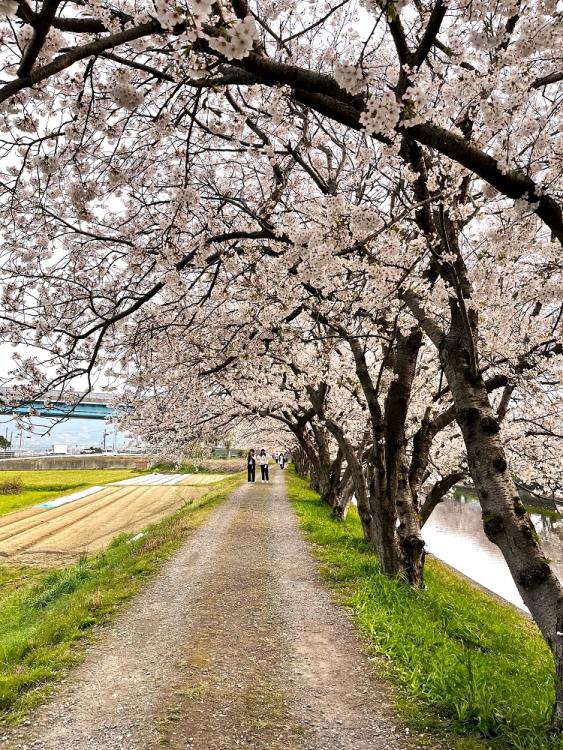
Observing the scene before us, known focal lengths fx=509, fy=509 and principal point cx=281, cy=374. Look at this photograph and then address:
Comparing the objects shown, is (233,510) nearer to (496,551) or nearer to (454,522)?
(496,551)

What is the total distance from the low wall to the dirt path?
167ft

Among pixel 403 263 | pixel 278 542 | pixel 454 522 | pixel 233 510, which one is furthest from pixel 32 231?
pixel 454 522

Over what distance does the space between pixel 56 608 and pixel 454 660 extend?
22.5ft

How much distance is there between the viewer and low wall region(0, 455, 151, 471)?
6019 cm

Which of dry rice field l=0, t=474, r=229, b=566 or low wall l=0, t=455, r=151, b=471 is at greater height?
low wall l=0, t=455, r=151, b=471

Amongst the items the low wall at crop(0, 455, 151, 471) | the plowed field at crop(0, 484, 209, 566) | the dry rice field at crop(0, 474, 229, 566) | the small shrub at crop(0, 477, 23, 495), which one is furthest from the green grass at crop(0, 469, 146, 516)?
the low wall at crop(0, 455, 151, 471)

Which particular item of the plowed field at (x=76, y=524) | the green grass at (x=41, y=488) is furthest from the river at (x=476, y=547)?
the green grass at (x=41, y=488)

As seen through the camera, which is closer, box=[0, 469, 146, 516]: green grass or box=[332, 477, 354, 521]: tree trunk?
box=[332, 477, 354, 521]: tree trunk

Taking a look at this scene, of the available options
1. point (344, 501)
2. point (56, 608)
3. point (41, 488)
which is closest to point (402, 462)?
point (56, 608)

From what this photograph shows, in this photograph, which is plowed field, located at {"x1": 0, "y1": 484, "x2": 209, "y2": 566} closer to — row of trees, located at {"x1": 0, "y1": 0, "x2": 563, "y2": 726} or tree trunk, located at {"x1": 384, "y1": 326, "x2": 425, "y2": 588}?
row of trees, located at {"x1": 0, "y1": 0, "x2": 563, "y2": 726}

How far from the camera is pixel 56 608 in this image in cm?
895

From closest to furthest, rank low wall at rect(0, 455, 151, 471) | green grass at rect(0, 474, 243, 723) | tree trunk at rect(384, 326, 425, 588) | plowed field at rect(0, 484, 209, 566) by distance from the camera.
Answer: green grass at rect(0, 474, 243, 723), tree trunk at rect(384, 326, 425, 588), plowed field at rect(0, 484, 209, 566), low wall at rect(0, 455, 151, 471)

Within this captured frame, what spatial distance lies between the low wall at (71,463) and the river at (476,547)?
3640cm

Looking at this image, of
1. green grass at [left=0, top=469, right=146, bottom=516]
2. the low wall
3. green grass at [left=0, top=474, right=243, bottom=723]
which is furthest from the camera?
the low wall
